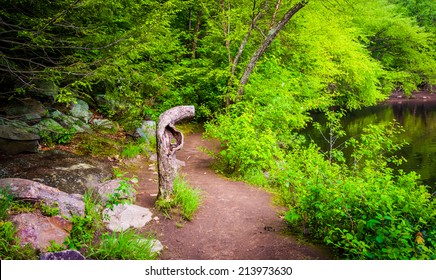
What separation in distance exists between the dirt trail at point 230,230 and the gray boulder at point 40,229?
4.27 ft

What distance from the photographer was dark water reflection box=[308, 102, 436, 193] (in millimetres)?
12086

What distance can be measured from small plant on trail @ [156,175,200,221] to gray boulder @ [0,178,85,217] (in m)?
1.39

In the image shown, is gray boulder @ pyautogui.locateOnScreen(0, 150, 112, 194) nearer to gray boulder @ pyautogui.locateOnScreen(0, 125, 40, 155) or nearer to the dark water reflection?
gray boulder @ pyautogui.locateOnScreen(0, 125, 40, 155)

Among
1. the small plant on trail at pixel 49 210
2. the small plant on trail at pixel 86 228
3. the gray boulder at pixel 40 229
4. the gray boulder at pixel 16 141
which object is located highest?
the gray boulder at pixel 16 141

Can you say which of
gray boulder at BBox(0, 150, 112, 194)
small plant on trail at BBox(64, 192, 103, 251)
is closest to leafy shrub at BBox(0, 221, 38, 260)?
small plant on trail at BBox(64, 192, 103, 251)

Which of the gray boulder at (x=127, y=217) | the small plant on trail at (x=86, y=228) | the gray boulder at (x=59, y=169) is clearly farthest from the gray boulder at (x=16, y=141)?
the gray boulder at (x=127, y=217)

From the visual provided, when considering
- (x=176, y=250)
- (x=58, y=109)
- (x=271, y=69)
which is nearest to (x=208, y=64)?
(x=271, y=69)

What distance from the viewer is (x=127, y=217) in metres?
4.88

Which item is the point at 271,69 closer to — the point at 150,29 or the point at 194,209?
the point at 150,29

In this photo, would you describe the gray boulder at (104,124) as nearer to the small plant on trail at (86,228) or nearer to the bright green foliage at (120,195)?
the bright green foliage at (120,195)

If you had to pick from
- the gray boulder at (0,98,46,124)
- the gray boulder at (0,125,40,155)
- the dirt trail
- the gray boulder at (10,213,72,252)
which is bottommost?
the dirt trail

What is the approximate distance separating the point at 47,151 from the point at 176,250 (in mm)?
4372

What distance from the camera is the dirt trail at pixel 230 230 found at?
4340mm

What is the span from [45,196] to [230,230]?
2774 mm
